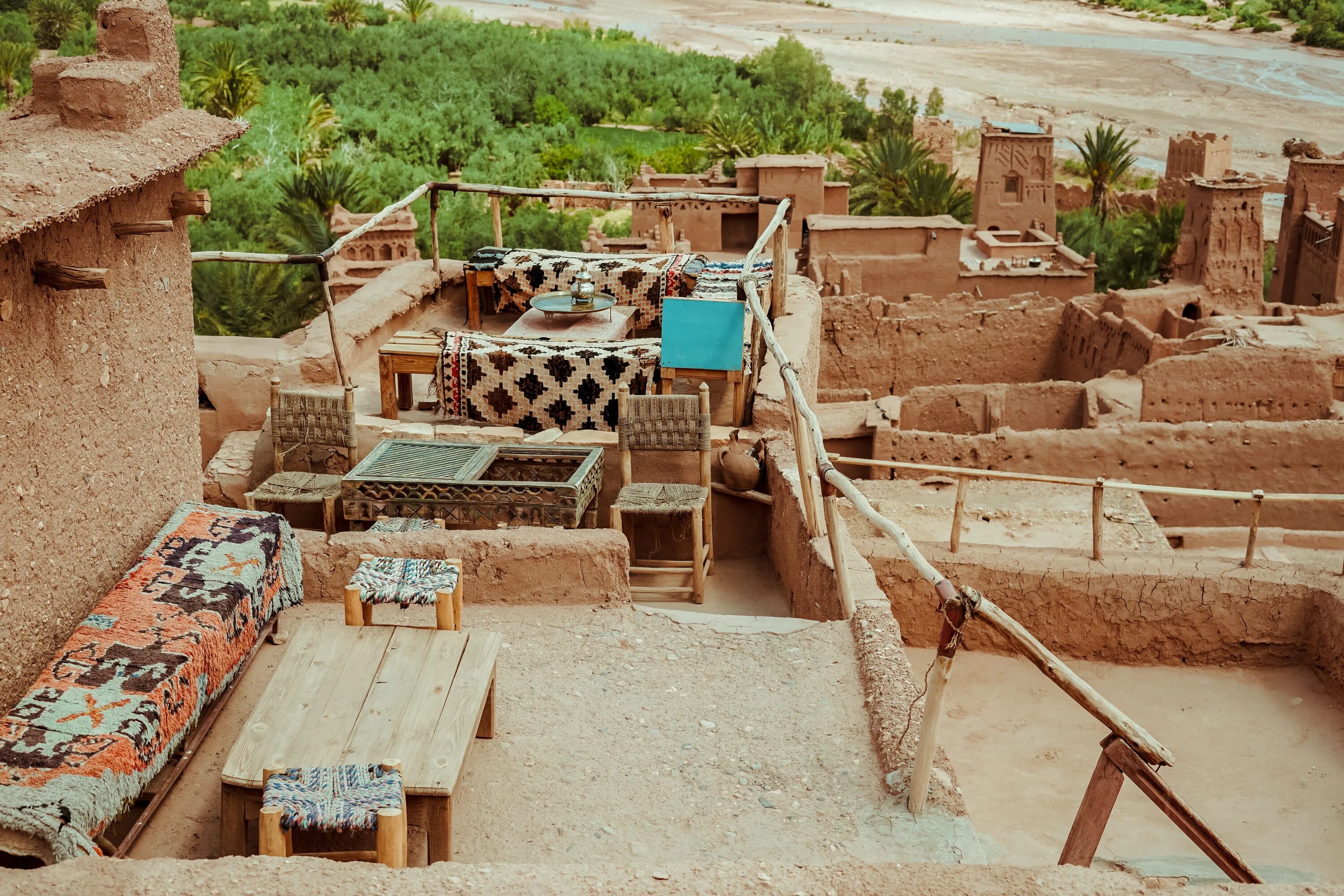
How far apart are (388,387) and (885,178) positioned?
78.4 ft

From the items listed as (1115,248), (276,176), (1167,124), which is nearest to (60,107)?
(1115,248)

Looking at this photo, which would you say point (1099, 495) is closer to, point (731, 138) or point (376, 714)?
point (376, 714)

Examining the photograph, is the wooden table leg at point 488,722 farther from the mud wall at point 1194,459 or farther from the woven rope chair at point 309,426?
the mud wall at point 1194,459

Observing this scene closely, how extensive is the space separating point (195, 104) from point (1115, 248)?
3140 centimetres

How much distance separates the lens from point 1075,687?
15.3 feet

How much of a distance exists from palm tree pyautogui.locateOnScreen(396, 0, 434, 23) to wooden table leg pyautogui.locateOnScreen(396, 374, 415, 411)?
6674 cm

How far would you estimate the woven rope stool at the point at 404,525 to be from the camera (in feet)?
25.5

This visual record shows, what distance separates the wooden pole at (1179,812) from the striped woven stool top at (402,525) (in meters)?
4.22

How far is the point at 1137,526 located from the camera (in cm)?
1109

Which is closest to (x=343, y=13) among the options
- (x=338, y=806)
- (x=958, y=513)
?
(x=958, y=513)

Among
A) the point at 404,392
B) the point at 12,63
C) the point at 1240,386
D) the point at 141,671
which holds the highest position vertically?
the point at 12,63

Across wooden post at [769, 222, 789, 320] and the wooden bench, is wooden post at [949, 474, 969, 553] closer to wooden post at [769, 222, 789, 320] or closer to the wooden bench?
wooden post at [769, 222, 789, 320]

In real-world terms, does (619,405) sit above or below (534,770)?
above

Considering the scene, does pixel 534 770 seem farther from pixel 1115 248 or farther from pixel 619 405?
pixel 1115 248
